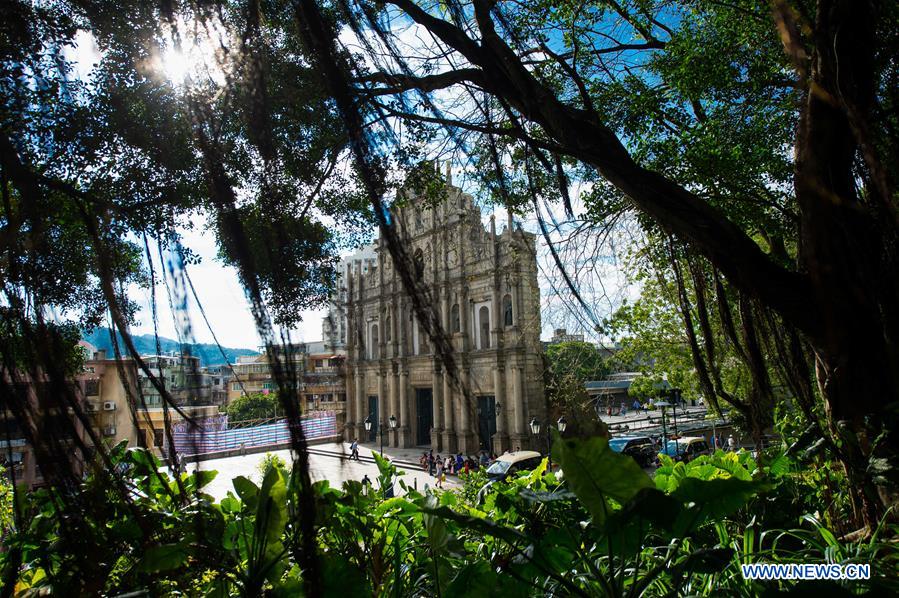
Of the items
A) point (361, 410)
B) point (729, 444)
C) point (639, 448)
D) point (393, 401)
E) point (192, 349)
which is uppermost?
point (192, 349)

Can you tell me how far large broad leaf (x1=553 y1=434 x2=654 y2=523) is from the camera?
98 centimetres

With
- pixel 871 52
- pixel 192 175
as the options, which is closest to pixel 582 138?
pixel 871 52

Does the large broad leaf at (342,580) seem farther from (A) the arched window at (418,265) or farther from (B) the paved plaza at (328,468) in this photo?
(A) the arched window at (418,265)

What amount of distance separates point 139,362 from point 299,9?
0.66m

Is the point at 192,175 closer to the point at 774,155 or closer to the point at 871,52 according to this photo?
the point at 871,52

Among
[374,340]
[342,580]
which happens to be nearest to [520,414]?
[374,340]

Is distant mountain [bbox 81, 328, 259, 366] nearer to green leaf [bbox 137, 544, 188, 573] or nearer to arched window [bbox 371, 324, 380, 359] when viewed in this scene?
green leaf [bbox 137, 544, 188, 573]

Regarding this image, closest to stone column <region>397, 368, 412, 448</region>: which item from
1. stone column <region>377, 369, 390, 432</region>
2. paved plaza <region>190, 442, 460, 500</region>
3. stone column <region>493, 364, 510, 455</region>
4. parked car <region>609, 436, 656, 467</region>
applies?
paved plaza <region>190, 442, 460, 500</region>

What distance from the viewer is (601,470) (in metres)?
0.99

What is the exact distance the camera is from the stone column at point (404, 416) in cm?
2027

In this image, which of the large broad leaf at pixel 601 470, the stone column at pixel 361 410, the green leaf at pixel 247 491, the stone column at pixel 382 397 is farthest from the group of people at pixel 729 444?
the stone column at pixel 361 410

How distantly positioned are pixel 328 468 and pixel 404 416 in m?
19.8

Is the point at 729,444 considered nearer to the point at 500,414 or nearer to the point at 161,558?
the point at 500,414

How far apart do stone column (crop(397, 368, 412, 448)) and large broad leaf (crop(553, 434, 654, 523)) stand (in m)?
19.5
